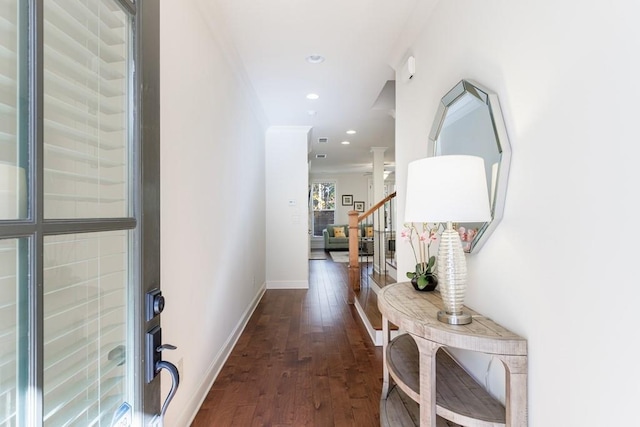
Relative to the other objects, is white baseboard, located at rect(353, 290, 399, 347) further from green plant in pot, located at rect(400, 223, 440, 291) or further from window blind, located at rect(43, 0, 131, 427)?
window blind, located at rect(43, 0, 131, 427)

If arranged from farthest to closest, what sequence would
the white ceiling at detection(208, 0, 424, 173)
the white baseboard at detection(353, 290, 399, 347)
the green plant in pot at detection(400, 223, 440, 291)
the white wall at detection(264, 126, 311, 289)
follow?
the white wall at detection(264, 126, 311, 289)
the white baseboard at detection(353, 290, 399, 347)
the white ceiling at detection(208, 0, 424, 173)
the green plant in pot at detection(400, 223, 440, 291)

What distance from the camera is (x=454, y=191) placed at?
119 cm

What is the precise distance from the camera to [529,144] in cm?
117

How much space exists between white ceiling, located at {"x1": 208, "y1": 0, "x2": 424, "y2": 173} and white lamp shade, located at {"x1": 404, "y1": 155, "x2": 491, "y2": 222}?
4.88ft

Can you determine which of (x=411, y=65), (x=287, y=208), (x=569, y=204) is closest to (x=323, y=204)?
(x=287, y=208)

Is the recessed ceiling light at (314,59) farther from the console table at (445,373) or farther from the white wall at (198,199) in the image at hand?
the console table at (445,373)

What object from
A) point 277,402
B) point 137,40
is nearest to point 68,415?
point 137,40

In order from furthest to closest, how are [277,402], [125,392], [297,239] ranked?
[297,239], [277,402], [125,392]

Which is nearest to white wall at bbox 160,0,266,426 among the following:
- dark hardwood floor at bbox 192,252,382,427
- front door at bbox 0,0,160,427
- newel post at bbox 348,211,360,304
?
dark hardwood floor at bbox 192,252,382,427

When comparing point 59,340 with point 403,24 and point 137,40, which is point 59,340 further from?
point 403,24

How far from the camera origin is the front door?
1.63 feet

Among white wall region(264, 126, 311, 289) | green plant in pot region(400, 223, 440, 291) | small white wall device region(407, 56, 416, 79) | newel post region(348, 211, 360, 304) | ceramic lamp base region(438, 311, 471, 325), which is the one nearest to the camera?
ceramic lamp base region(438, 311, 471, 325)

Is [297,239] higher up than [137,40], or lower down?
lower down

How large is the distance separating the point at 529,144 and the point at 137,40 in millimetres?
1228
